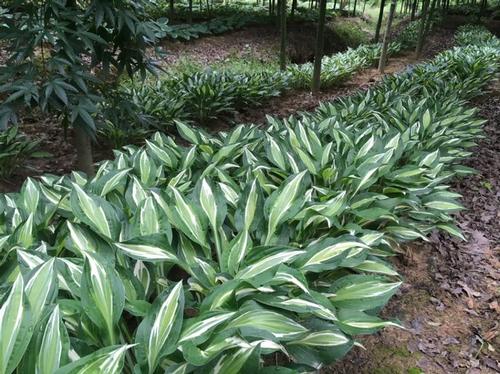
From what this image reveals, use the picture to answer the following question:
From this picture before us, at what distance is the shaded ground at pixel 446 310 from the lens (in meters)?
1.96

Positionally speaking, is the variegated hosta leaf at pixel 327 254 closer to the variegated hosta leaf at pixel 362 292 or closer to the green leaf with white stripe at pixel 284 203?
the variegated hosta leaf at pixel 362 292

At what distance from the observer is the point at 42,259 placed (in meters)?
1.28

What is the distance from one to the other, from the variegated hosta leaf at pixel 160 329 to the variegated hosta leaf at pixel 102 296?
86 millimetres

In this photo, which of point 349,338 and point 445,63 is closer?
point 349,338

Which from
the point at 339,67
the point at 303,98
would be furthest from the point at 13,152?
the point at 339,67

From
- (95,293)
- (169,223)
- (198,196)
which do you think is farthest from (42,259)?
(198,196)

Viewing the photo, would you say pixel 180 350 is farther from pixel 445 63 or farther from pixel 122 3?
pixel 445 63

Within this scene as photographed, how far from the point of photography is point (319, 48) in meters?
6.68

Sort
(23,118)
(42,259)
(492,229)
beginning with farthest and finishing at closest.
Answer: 1. (23,118)
2. (492,229)
3. (42,259)

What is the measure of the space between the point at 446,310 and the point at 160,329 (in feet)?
6.15

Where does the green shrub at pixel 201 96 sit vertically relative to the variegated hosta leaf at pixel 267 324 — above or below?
below

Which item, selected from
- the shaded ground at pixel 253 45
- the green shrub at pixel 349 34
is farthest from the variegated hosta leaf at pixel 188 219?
the green shrub at pixel 349 34

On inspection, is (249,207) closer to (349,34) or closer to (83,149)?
(83,149)

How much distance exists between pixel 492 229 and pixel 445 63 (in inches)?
180
